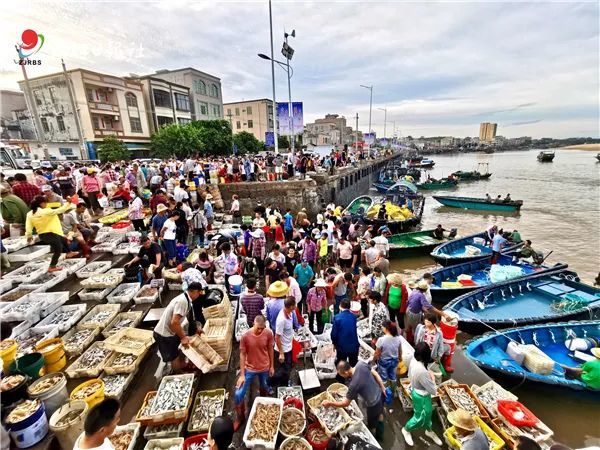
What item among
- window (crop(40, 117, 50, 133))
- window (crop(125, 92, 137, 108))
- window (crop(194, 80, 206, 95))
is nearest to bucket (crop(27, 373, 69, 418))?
window (crop(125, 92, 137, 108))

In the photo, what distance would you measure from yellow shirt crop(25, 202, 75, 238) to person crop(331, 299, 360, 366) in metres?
6.99

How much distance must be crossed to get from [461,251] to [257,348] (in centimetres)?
1385

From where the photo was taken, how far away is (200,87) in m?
48.1

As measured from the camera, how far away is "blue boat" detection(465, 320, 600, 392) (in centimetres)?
651

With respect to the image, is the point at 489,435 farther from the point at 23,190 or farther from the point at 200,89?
the point at 200,89

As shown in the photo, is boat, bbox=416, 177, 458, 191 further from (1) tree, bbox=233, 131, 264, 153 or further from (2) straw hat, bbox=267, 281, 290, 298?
→ (2) straw hat, bbox=267, 281, 290, 298

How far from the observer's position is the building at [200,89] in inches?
1812

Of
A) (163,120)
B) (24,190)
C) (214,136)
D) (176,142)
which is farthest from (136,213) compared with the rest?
(163,120)

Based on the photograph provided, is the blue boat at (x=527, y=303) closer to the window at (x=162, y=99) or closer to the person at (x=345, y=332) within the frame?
the person at (x=345, y=332)

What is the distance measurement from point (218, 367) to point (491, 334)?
7.08 meters

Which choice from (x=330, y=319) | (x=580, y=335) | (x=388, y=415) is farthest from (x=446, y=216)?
(x=388, y=415)

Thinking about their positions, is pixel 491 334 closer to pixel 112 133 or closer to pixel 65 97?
pixel 112 133

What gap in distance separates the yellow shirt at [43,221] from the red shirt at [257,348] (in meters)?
5.93

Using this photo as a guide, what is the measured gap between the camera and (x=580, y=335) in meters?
7.70
